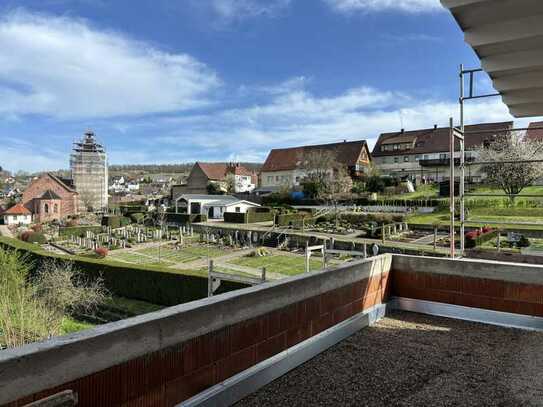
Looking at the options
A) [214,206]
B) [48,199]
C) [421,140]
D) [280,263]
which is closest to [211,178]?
[214,206]

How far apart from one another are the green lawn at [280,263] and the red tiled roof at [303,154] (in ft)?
96.5

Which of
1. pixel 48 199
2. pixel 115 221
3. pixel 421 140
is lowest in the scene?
pixel 115 221

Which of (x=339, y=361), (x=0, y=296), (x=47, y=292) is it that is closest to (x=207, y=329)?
(x=339, y=361)

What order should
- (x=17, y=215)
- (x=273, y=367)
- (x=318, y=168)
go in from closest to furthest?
(x=273, y=367)
(x=318, y=168)
(x=17, y=215)

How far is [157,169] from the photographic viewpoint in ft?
463

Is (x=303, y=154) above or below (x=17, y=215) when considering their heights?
above

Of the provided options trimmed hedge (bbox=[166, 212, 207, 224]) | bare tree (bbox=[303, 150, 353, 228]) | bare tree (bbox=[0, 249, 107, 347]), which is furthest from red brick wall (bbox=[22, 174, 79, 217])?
bare tree (bbox=[0, 249, 107, 347])

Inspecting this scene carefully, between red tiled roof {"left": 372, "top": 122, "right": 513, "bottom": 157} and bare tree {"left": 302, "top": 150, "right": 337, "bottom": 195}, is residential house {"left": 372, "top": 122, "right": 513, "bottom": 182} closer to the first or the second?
red tiled roof {"left": 372, "top": 122, "right": 513, "bottom": 157}

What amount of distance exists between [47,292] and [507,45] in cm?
1609

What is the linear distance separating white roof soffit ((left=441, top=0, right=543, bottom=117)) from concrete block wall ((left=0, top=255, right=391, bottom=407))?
8.42 feet

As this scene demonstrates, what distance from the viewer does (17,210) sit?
162 feet

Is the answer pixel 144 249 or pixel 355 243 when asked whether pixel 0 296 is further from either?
pixel 355 243

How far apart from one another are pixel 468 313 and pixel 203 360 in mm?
3711

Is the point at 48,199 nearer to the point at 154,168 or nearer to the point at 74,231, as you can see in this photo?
the point at 74,231
